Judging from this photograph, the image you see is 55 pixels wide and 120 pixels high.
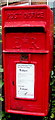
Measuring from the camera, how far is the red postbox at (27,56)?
2.66m

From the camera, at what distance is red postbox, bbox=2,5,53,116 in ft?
8.73

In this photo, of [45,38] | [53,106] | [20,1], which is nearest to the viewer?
[45,38]

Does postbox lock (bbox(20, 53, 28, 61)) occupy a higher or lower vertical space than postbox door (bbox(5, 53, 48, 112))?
higher

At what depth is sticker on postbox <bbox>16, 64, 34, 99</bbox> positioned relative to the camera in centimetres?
274

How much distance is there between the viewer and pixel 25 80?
276cm

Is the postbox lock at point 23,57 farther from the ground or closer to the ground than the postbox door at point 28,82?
farther from the ground

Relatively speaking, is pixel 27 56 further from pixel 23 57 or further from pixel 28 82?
pixel 28 82

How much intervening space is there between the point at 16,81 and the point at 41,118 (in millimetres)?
787

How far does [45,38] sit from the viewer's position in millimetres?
2658

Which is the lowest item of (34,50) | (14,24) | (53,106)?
(53,106)

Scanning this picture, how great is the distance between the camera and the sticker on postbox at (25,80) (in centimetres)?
274

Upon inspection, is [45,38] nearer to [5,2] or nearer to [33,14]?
[33,14]

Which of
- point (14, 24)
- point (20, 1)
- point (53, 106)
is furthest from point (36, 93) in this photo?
point (20, 1)

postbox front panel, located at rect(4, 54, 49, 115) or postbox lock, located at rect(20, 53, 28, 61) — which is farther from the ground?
postbox lock, located at rect(20, 53, 28, 61)
